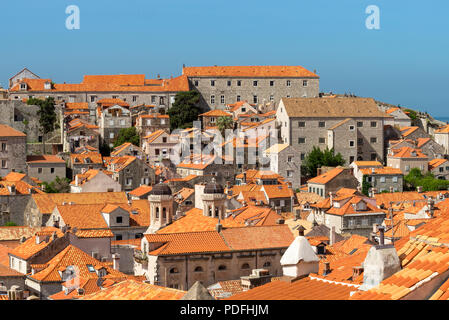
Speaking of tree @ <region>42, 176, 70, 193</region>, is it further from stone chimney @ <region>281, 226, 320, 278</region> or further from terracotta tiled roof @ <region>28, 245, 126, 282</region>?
stone chimney @ <region>281, 226, 320, 278</region>

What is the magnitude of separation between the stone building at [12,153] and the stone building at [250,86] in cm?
3115

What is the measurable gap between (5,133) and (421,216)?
42.3 m

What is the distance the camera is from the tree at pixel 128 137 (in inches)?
3615

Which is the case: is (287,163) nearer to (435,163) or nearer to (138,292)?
(435,163)

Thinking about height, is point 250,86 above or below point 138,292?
above

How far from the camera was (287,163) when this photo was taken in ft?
268

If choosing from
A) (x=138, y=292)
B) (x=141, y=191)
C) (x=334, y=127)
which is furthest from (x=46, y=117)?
(x=138, y=292)

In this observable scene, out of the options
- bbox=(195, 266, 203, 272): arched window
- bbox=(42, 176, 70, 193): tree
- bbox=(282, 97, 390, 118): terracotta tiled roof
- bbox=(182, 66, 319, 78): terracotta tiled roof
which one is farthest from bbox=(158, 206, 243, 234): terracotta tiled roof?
bbox=(182, 66, 319, 78): terracotta tiled roof

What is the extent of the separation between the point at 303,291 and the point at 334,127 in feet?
249

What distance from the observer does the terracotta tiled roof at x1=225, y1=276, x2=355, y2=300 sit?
1127cm

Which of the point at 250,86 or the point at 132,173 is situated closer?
A: the point at 132,173

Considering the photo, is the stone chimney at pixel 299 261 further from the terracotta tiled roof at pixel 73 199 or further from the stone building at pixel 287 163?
the stone building at pixel 287 163

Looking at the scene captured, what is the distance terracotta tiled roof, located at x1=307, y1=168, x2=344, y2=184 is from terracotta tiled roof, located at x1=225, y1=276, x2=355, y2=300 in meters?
63.4

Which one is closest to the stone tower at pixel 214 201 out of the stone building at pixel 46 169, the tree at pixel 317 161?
the stone building at pixel 46 169
